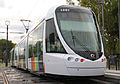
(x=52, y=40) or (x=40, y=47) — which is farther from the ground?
(x=52, y=40)

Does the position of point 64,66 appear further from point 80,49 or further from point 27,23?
point 27,23

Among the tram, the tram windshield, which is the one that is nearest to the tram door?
the tram

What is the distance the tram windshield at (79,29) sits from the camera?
8766 mm

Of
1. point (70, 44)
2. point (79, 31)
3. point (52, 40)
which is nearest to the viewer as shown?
point (70, 44)

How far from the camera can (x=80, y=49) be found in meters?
8.58

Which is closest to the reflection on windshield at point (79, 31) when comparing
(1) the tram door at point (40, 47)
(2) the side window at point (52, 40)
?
(2) the side window at point (52, 40)

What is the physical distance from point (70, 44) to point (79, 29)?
0.89 meters

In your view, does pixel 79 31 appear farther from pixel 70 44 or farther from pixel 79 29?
pixel 70 44

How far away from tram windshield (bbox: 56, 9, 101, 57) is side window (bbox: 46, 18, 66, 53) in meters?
0.34

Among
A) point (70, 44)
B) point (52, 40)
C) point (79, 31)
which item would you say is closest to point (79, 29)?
point (79, 31)

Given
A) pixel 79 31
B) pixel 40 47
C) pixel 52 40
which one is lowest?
pixel 40 47

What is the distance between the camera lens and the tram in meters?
8.25

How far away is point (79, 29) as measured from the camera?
9.16m

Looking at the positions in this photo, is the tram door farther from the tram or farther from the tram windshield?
the tram windshield
